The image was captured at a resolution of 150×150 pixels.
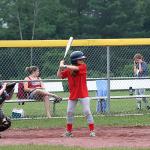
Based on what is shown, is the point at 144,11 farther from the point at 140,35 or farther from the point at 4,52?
the point at 4,52

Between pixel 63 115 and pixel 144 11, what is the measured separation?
51044mm

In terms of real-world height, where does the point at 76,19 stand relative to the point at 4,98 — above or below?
above

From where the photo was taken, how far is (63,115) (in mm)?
19078

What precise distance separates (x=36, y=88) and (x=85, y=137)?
4465 mm

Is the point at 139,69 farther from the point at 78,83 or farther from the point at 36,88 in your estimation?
the point at 78,83

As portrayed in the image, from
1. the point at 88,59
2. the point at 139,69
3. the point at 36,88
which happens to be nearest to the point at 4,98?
the point at 36,88

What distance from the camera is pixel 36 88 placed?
60.7ft

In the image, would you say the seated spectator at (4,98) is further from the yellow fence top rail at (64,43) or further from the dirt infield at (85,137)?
the yellow fence top rail at (64,43)

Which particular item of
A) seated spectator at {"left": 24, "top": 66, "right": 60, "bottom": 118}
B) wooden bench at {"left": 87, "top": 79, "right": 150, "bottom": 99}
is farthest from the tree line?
seated spectator at {"left": 24, "top": 66, "right": 60, "bottom": 118}

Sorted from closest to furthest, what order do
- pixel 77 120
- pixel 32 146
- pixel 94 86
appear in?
pixel 32 146 → pixel 77 120 → pixel 94 86

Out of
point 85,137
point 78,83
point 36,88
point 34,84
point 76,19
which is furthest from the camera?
point 76,19

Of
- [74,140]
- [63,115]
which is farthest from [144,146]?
[63,115]

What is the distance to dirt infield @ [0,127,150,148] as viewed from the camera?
42.8 ft

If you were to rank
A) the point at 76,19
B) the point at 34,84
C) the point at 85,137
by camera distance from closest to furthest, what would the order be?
the point at 85,137 < the point at 34,84 < the point at 76,19
